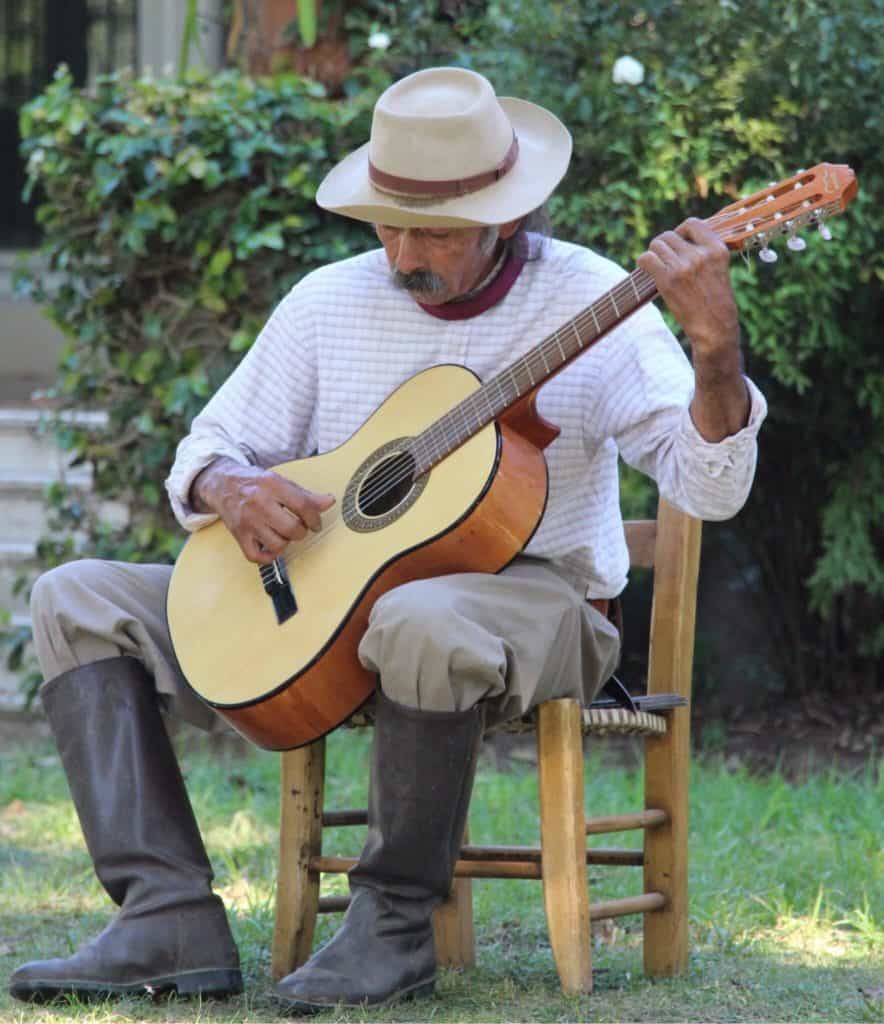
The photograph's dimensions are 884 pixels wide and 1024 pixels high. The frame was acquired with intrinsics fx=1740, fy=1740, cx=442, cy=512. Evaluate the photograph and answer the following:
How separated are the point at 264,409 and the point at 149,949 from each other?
0.94 m

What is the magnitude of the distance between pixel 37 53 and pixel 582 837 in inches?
Result: 233

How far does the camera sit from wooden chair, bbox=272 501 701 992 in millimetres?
2639

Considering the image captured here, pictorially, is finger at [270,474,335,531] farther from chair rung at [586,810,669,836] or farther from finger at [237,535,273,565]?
chair rung at [586,810,669,836]

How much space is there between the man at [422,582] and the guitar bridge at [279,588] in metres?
0.03

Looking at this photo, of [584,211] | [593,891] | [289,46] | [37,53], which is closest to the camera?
[593,891]

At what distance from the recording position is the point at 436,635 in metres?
2.42

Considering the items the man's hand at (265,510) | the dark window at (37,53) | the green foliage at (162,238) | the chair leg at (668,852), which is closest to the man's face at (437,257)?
the man's hand at (265,510)

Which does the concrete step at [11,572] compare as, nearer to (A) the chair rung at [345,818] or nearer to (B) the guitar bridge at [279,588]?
(A) the chair rung at [345,818]

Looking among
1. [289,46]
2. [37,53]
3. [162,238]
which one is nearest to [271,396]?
[162,238]

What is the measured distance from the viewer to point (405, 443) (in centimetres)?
270

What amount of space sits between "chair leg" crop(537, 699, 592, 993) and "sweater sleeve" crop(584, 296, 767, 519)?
1.23ft

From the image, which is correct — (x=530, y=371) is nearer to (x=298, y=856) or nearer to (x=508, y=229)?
(x=508, y=229)

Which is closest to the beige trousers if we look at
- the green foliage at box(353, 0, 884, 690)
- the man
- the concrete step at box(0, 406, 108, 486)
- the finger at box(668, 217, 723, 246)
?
the man

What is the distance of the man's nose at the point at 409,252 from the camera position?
2.77 meters
